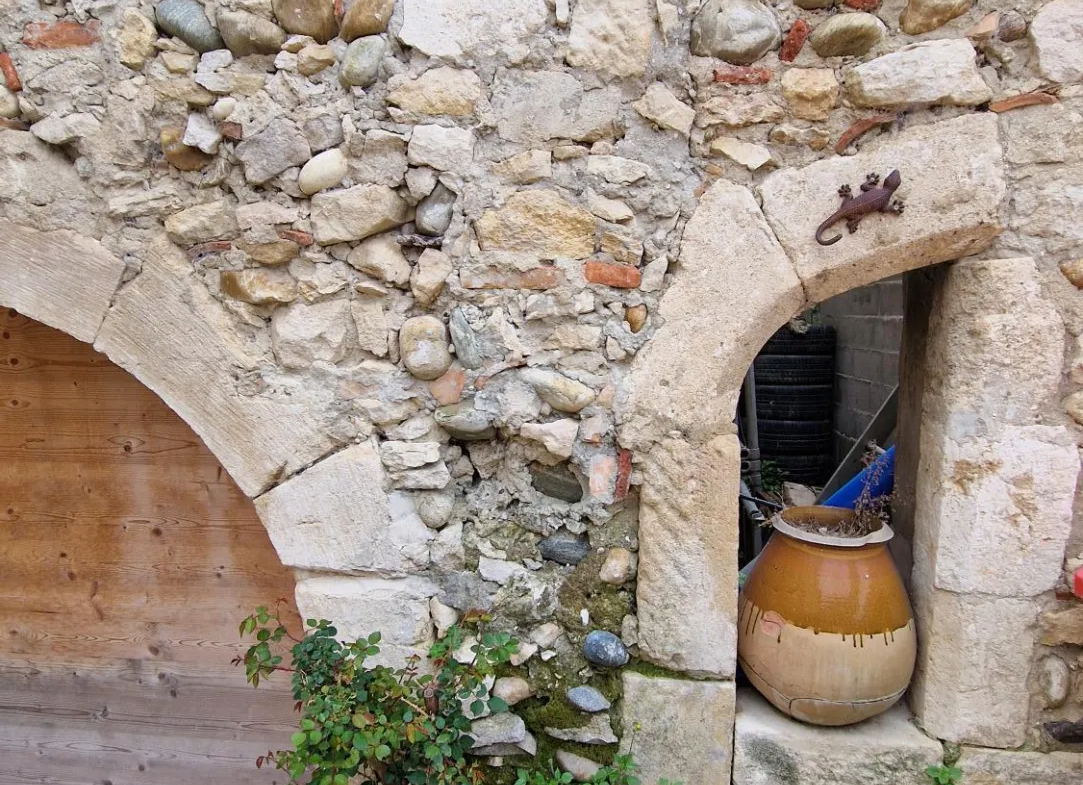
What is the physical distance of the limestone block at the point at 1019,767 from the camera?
1.59 meters

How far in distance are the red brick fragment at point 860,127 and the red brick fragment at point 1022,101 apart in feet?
0.64

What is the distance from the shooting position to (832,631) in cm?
164

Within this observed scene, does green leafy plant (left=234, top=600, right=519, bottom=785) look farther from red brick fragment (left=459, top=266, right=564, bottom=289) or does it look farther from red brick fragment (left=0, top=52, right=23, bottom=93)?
red brick fragment (left=0, top=52, right=23, bottom=93)

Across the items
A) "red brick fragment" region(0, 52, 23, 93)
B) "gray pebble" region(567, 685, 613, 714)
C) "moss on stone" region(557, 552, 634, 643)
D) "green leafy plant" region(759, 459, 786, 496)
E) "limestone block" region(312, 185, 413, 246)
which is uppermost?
"red brick fragment" region(0, 52, 23, 93)

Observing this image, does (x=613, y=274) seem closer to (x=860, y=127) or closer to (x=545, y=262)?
(x=545, y=262)

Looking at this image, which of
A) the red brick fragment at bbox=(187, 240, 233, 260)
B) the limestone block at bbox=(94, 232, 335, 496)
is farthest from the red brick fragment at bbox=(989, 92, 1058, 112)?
the red brick fragment at bbox=(187, 240, 233, 260)

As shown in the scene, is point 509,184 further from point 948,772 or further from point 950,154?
point 948,772

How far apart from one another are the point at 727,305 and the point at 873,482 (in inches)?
30.3

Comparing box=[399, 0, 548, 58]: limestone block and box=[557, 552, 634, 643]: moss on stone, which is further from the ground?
box=[399, 0, 548, 58]: limestone block

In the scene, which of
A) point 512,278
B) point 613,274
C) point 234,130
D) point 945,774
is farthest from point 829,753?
point 234,130

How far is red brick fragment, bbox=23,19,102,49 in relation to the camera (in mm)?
1581

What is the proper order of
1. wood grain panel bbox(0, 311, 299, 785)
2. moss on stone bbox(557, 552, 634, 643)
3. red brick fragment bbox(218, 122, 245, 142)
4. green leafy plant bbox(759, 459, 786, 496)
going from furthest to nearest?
green leafy plant bbox(759, 459, 786, 496), wood grain panel bbox(0, 311, 299, 785), moss on stone bbox(557, 552, 634, 643), red brick fragment bbox(218, 122, 245, 142)

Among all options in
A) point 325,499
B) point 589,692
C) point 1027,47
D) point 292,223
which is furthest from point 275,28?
point 589,692

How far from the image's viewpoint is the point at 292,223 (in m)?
1.62
